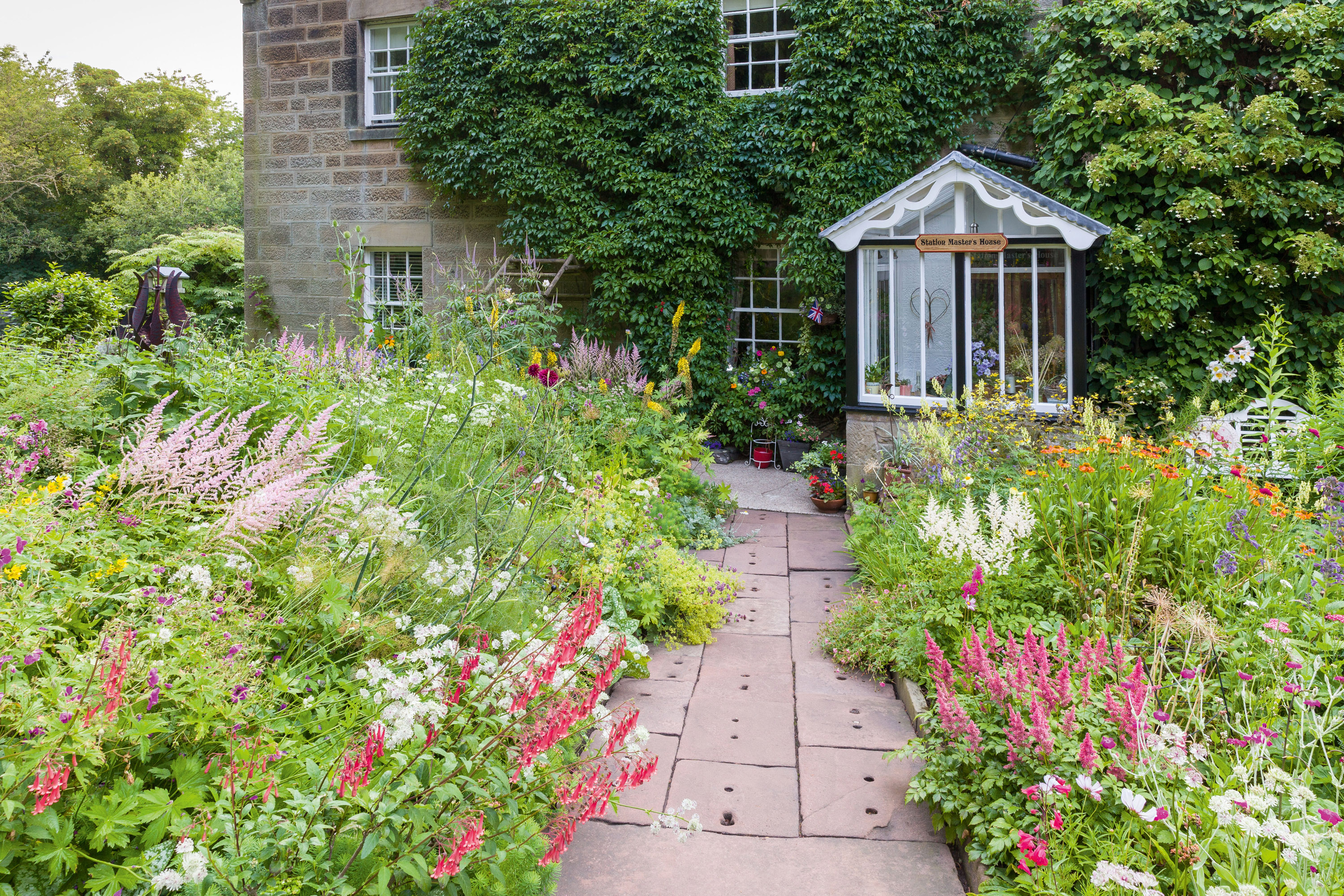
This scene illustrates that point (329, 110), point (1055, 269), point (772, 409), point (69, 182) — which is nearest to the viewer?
point (1055, 269)

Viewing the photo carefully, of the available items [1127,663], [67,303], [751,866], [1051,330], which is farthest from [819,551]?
[67,303]

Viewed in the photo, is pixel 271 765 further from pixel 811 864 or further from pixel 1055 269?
pixel 1055 269

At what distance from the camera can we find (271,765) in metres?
1.93

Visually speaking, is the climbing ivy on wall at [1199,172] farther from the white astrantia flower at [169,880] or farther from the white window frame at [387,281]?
the white astrantia flower at [169,880]

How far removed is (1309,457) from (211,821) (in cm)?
551

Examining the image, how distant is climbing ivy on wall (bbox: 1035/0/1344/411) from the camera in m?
6.61

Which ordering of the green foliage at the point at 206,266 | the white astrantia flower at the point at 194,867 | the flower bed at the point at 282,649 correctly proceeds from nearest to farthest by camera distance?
the white astrantia flower at the point at 194,867 → the flower bed at the point at 282,649 → the green foliage at the point at 206,266

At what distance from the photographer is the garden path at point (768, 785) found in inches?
95.0

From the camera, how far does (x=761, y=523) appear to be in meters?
6.46

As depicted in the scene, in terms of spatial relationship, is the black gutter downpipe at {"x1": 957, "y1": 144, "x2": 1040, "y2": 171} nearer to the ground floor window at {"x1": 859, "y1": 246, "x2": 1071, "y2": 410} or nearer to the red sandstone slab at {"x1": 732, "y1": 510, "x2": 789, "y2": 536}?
the ground floor window at {"x1": 859, "y1": 246, "x2": 1071, "y2": 410}

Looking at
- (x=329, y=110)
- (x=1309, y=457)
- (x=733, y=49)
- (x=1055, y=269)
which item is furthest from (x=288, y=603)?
(x=329, y=110)

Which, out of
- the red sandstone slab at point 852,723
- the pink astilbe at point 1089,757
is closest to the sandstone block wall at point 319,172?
the red sandstone slab at point 852,723

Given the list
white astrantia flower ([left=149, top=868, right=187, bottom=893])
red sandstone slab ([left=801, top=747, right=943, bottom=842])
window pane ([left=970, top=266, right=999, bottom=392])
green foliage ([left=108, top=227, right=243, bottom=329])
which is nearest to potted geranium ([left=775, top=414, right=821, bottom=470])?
window pane ([left=970, top=266, right=999, bottom=392])

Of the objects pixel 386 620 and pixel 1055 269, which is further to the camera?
pixel 1055 269
